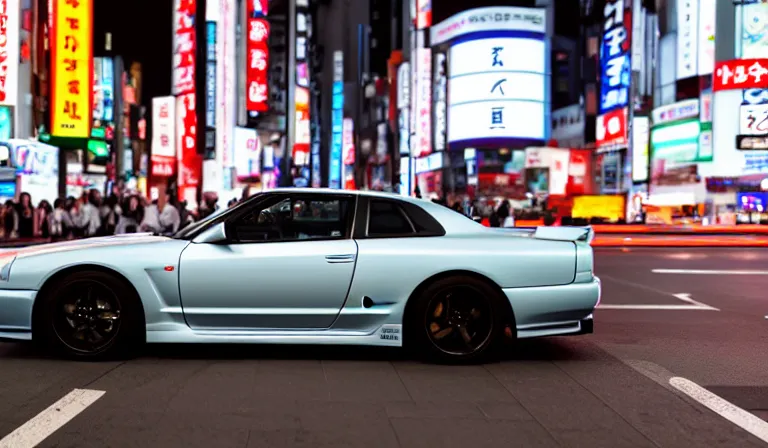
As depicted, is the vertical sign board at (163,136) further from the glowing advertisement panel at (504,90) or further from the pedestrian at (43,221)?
the pedestrian at (43,221)

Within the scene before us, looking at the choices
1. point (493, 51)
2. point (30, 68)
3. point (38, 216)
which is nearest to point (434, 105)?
point (493, 51)

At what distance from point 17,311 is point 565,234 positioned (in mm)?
4168

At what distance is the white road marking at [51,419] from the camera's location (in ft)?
13.7

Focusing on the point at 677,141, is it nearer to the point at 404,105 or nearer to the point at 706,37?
the point at 706,37

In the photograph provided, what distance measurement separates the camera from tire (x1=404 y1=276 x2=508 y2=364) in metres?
6.28

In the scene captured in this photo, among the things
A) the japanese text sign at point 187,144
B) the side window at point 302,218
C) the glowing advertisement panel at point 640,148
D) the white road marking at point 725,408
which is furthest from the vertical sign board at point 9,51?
the glowing advertisement panel at point 640,148

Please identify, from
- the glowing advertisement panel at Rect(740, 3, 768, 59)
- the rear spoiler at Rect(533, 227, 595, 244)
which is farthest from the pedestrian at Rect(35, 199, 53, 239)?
the glowing advertisement panel at Rect(740, 3, 768, 59)

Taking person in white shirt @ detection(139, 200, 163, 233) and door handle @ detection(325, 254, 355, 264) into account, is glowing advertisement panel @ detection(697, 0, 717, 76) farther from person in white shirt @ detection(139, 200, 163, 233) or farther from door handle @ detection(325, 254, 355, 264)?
door handle @ detection(325, 254, 355, 264)

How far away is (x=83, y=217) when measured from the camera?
17812 mm

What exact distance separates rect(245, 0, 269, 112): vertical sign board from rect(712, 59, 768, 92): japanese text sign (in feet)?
92.8

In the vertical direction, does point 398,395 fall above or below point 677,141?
below

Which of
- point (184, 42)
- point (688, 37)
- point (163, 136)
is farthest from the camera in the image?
point (163, 136)

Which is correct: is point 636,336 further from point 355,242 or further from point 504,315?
point 355,242

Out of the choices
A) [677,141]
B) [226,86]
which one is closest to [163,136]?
[226,86]
